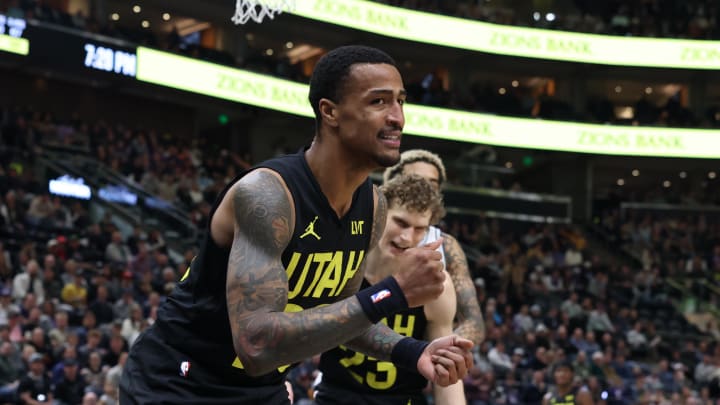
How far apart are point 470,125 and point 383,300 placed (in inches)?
1172

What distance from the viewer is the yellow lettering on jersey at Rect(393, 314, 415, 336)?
6.23 m

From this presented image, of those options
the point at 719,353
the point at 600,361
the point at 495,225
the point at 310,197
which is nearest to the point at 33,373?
the point at 310,197

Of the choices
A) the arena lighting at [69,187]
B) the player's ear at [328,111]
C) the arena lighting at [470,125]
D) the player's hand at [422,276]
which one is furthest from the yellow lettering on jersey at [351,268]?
the arena lighting at [470,125]

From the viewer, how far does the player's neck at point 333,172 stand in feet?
14.2

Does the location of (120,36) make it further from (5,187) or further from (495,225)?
(495,225)

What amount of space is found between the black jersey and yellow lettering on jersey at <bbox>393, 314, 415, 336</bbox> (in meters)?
1.77

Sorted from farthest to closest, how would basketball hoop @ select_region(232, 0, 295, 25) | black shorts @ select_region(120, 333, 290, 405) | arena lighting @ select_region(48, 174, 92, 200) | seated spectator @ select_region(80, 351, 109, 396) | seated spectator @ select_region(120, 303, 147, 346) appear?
1. arena lighting @ select_region(48, 174, 92, 200)
2. seated spectator @ select_region(120, 303, 147, 346)
3. seated spectator @ select_region(80, 351, 109, 396)
4. basketball hoop @ select_region(232, 0, 295, 25)
5. black shorts @ select_region(120, 333, 290, 405)

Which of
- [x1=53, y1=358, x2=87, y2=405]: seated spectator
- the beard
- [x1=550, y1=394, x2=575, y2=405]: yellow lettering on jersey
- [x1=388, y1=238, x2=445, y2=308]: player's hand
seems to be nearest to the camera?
[x1=388, y1=238, x2=445, y2=308]: player's hand

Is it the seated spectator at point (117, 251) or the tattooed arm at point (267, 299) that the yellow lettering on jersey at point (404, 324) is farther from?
the seated spectator at point (117, 251)

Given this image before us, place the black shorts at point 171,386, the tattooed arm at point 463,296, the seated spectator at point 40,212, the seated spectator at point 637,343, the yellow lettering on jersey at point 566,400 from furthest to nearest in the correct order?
the seated spectator at point 637,343, the seated spectator at point 40,212, the yellow lettering on jersey at point 566,400, the tattooed arm at point 463,296, the black shorts at point 171,386

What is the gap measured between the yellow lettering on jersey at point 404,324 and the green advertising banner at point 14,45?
2043 cm

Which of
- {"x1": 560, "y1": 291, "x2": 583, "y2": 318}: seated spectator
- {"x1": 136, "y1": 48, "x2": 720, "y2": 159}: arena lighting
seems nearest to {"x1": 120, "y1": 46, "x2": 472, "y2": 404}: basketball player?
{"x1": 560, "y1": 291, "x2": 583, "y2": 318}: seated spectator

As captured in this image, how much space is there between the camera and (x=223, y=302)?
4289 mm

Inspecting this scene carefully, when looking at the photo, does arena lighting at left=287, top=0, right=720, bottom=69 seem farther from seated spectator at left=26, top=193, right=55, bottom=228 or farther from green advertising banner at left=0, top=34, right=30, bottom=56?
seated spectator at left=26, top=193, right=55, bottom=228
